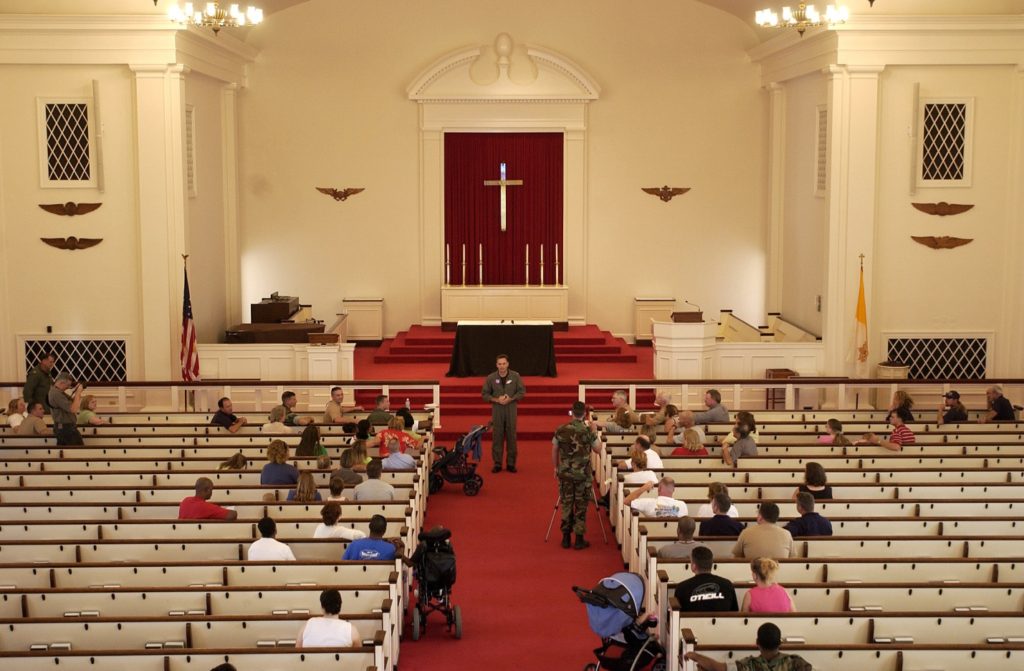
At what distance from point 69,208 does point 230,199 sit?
3.95 meters

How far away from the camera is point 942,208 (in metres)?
18.4

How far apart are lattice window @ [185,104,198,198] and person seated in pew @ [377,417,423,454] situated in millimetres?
7972

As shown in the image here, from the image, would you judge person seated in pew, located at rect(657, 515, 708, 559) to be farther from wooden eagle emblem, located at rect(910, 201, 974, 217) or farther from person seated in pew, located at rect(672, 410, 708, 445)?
wooden eagle emblem, located at rect(910, 201, 974, 217)

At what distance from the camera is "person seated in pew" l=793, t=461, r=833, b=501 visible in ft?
33.3

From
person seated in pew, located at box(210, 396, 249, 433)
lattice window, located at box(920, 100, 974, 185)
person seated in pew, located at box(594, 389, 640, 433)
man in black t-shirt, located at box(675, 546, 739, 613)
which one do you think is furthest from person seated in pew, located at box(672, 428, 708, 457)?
lattice window, located at box(920, 100, 974, 185)

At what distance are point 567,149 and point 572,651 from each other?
46.9 feet

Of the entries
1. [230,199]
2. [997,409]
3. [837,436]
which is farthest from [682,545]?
[230,199]

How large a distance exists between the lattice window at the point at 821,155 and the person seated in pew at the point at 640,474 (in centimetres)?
951

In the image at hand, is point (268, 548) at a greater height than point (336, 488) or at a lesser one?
lesser

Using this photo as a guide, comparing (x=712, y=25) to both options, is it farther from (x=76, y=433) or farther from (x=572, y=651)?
(x=572, y=651)

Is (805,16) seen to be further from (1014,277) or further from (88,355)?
(88,355)

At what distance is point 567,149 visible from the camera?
22.3 m

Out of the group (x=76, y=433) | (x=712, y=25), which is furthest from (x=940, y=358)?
(x=76, y=433)

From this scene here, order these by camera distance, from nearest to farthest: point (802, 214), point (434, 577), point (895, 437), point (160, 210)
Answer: point (434, 577) < point (895, 437) < point (160, 210) < point (802, 214)
